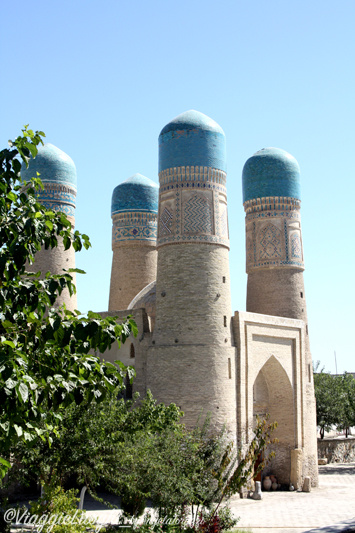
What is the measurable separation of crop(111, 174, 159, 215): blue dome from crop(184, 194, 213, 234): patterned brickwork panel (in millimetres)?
5790

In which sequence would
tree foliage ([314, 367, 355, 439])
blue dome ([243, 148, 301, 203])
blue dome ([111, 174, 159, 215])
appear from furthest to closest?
1. tree foliage ([314, 367, 355, 439])
2. blue dome ([111, 174, 159, 215])
3. blue dome ([243, 148, 301, 203])

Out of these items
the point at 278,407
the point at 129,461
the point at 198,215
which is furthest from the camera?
the point at 278,407

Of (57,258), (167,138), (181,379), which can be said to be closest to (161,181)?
(167,138)

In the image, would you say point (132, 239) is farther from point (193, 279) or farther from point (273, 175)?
point (193, 279)

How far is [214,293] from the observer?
15.0m

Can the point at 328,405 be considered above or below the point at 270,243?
below

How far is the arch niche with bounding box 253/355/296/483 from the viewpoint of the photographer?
57.3 ft

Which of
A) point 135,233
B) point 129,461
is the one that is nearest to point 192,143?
point 135,233

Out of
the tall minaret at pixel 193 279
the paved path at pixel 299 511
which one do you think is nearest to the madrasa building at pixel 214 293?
the tall minaret at pixel 193 279

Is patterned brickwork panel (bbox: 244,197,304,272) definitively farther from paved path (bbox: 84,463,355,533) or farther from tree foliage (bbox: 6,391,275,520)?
tree foliage (bbox: 6,391,275,520)

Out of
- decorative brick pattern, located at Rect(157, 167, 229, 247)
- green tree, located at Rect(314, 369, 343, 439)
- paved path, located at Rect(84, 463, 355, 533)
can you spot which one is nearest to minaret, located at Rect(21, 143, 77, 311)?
decorative brick pattern, located at Rect(157, 167, 229, 247)

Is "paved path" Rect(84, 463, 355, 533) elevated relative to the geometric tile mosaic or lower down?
lower down

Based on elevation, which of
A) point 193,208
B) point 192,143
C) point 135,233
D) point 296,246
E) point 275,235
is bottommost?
point 193,208

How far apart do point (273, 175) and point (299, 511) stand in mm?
9946
